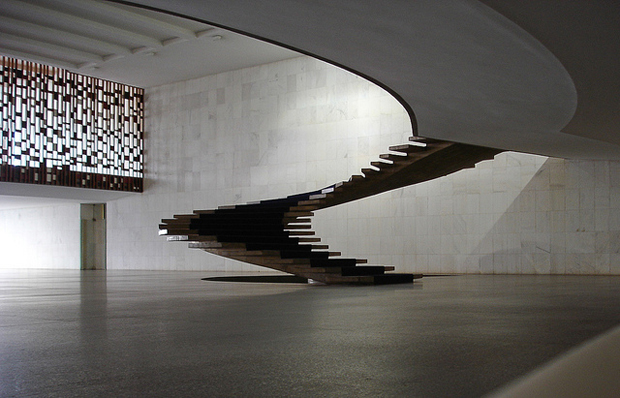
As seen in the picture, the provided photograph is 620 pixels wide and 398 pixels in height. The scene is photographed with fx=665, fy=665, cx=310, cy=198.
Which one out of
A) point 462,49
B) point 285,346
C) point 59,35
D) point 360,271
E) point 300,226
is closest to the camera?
point 285,346

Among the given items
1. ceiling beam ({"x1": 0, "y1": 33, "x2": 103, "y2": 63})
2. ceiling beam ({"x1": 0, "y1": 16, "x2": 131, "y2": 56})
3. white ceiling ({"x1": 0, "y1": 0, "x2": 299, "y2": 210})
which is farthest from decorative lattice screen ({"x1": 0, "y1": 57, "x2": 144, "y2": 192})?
ceiling beam ({"x1": 0, "y1": 16, "x2": 131, "y2": 56})

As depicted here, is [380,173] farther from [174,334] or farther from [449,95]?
[174,334]

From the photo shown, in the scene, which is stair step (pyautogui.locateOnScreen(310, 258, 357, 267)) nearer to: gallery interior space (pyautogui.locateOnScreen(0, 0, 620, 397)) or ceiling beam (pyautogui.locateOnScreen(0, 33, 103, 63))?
gallery interior space (pyautogui.locateOnScreen(0, 0, 620, 397))

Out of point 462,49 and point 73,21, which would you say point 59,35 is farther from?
point 462,49

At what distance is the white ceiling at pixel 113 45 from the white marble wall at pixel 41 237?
229 centimetres

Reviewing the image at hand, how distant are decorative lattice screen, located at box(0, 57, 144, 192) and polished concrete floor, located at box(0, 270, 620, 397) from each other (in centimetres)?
1302

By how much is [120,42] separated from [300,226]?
338 inches

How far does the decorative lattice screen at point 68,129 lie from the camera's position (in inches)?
680

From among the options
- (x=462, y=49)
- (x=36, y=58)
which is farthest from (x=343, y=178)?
(x=462, y=49)

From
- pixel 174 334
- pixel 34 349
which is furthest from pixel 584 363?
pixel 34 349

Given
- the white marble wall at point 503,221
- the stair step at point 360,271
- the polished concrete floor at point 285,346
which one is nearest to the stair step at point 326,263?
the stair step at point 360,271

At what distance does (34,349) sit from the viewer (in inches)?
116

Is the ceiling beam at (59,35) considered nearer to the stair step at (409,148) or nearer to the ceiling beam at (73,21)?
the ceiling beam at (73,21)

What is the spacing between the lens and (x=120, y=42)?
1627 cm
